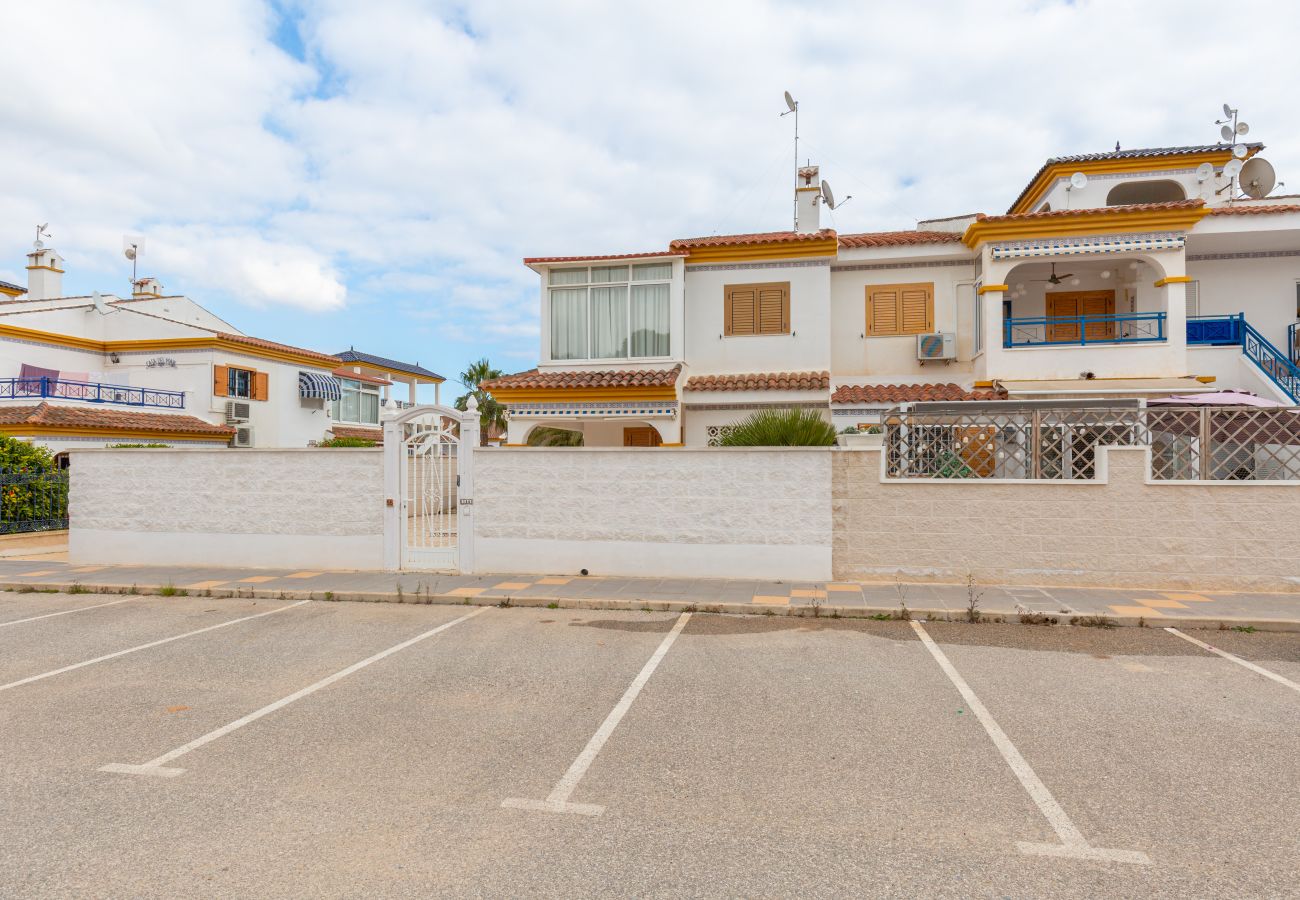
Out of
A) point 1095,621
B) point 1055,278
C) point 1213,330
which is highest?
point 1055,278

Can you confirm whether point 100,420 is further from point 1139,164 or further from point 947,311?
point 1139,164

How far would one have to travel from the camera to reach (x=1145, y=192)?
19.0 m

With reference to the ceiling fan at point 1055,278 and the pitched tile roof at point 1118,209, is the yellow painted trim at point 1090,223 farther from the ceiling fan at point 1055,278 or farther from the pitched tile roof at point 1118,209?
the ceiling fan at point 1055,278

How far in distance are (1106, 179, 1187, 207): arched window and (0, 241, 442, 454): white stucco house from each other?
22505 mm

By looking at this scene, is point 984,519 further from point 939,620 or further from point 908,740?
point 908,740

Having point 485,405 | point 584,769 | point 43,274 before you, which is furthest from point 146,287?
point 584,769

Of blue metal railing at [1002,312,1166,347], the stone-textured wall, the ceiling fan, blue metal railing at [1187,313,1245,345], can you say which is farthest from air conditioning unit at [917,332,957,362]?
the stone-textured wall

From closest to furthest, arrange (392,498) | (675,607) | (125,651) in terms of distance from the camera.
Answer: (125,651) < (675,607) < (392,498)

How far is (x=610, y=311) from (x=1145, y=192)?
46.7ft

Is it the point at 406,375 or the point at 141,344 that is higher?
the point at 406,375

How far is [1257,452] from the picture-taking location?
10.1 metres

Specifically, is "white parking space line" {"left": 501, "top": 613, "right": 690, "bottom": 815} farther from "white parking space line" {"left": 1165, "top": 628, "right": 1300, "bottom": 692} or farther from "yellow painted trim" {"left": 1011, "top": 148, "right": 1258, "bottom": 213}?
"yellow painted trim" {"left": 1011, "top": 148, "right": 1258, "bottom": 213}

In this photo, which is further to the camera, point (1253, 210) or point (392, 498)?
point (1253, 210)

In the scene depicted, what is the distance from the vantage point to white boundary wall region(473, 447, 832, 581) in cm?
1102
